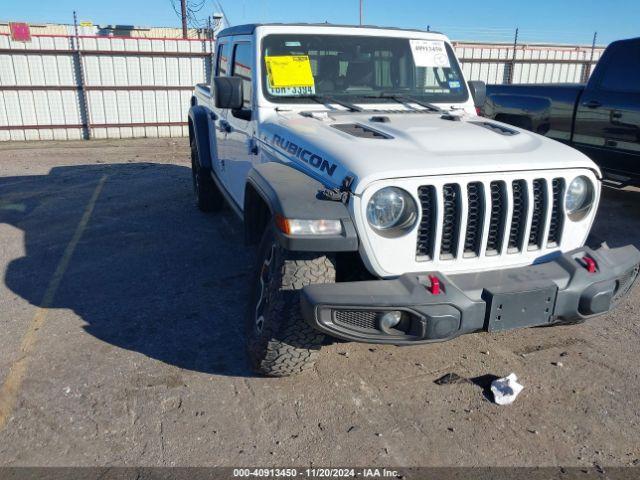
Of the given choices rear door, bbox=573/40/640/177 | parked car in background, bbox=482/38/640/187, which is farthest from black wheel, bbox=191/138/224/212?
rear door, bbox=573/40/640/177

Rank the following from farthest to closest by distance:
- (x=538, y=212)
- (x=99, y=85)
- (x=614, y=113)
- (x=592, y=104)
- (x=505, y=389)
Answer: (x=99, y=85)
(x=592, y=104)
(x=614, y=113)
(x=505, y=389)
(x=538, y=212)

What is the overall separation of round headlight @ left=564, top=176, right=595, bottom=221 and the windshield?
1.69m

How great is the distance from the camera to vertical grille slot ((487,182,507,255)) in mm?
2893

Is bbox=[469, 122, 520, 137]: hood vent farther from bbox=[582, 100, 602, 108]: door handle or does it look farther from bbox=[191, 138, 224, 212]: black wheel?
bbox=[191, 138, 224, 212]: black wheel

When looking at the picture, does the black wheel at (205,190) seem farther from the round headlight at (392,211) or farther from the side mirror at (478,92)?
the round headlight at (392,211)

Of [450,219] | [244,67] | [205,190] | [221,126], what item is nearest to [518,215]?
[450,219]

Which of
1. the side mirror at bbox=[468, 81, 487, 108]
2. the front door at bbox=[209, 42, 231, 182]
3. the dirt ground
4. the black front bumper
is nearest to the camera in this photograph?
the black front bumper

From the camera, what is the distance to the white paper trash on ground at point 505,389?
312 centimetres

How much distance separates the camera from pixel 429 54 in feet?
15.0

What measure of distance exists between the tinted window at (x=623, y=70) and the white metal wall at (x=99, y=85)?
994cm

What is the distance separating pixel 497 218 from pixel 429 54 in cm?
216

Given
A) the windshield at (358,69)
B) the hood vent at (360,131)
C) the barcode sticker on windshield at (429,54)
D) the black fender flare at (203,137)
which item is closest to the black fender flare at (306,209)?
the hood vent at (360,131)

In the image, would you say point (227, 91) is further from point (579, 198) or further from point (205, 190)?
point (205, 190)

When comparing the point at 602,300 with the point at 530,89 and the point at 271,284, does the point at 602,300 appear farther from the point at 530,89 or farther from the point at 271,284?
the point at 530,89
